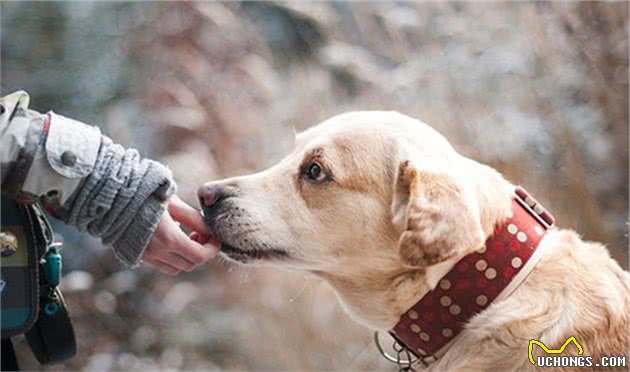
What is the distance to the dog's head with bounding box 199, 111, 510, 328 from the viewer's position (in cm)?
136

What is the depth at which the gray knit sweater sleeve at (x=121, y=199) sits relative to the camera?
1.24 metres

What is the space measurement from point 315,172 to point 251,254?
190 mm

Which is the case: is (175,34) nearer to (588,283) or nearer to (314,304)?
(314,304)

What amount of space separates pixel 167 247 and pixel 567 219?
4.72 feet

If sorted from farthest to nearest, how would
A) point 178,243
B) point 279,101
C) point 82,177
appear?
point 279,101 → point 178,243 → point 82,177

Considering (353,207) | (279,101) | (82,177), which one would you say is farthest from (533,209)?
(279,101)

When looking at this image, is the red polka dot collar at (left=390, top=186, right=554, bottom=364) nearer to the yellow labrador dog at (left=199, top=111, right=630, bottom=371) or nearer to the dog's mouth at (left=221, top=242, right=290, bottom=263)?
the yellow labrador dog at (left=199, top=111, right=630, bottom=371)

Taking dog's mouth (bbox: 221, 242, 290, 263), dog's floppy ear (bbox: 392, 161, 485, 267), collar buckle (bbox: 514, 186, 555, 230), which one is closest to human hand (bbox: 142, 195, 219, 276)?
dog's mouth (bbox: 221, 242, 290, 263)

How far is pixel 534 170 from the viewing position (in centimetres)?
241

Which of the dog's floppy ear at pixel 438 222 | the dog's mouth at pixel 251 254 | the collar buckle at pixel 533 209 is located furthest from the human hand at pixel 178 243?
the collar buckle at pixel 533 209

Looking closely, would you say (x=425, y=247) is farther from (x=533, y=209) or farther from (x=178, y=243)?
(x=178, y=243)

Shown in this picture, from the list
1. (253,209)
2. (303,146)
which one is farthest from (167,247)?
(303,146)

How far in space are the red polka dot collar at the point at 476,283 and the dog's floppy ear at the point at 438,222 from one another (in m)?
0.06

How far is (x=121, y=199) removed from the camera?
125 cm
